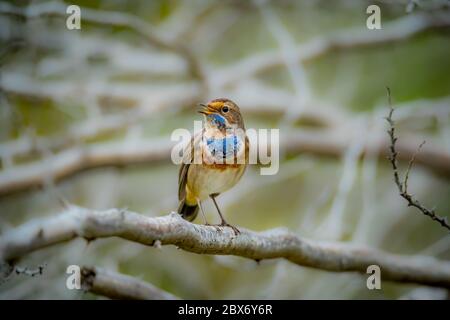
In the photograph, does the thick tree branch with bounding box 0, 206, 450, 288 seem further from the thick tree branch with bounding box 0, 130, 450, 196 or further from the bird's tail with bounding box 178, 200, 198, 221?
the thick tree branch with bounding box 0, 130, 450, 196

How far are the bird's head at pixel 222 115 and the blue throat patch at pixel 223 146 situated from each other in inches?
3.1

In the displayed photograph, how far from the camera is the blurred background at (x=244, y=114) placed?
5062 mm

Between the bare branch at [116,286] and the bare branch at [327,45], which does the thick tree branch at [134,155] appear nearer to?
the bare branch at [327,45]

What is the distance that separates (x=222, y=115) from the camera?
12.0 ft

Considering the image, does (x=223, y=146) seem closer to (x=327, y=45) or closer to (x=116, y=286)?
(x=116, y=286)

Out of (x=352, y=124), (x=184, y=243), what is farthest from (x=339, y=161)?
(x=184, y=243)

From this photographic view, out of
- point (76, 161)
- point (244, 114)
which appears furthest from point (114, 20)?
point (244, 114)

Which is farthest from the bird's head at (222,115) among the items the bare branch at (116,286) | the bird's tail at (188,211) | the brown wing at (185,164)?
the bare branch at (116,286)

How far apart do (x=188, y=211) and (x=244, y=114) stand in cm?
222

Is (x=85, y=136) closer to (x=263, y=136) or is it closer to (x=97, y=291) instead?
(x=263, y=136)

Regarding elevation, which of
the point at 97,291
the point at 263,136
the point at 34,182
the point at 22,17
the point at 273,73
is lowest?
the point at 97,291

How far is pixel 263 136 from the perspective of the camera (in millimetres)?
5105

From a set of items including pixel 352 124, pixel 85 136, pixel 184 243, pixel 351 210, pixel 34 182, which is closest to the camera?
pixel 184 243

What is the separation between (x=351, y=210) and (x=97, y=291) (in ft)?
12.1
